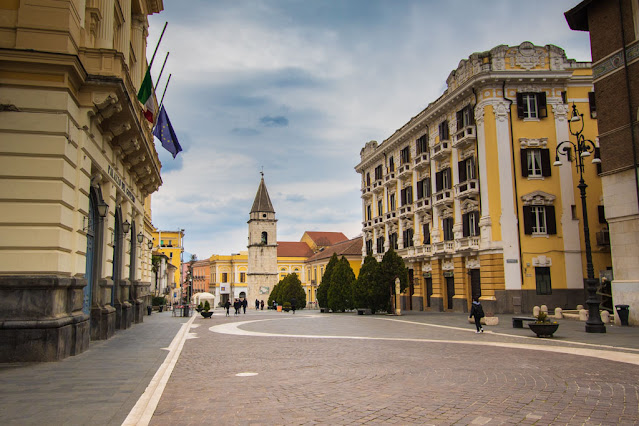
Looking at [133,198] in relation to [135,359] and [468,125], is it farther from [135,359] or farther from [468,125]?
[468,125]

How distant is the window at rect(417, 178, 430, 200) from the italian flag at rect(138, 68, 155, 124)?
24.9 m

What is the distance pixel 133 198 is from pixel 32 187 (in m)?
11.4

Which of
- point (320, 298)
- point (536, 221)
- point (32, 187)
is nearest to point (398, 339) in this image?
point (32, 187)

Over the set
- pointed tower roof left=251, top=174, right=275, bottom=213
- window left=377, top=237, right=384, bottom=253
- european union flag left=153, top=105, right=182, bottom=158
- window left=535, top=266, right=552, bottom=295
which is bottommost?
window left=535, top=266, right=552, bottom=295

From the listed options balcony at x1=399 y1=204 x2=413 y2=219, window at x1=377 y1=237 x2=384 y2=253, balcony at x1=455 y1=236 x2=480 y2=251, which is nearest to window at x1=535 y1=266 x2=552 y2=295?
balcony at x1=455 y1=236 x2=480 y2=251

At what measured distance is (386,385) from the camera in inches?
351

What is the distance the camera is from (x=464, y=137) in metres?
34.0

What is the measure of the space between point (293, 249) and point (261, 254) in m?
Result: 20.3

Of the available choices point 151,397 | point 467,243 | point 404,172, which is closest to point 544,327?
point 151,397

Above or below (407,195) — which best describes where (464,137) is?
above

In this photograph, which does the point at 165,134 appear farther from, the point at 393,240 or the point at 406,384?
the point at 393,240

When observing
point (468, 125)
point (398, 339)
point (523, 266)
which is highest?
point (468, 125)

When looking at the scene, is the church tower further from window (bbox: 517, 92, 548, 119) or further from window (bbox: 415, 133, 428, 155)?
window (bbox: 517, 92, 548, 119)

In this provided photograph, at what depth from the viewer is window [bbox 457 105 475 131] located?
34.4 m
